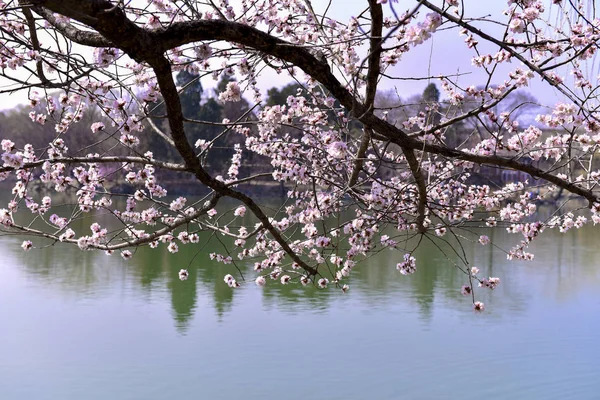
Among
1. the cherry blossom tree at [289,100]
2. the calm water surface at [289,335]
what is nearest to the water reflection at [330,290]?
the calm water surface at [289,335]

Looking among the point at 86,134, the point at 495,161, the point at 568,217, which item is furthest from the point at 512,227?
the point at 86,134

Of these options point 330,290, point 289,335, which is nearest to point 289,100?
point 289,335

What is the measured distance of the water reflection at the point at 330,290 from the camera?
8242 mm

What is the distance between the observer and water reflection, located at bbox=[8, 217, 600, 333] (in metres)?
8.24

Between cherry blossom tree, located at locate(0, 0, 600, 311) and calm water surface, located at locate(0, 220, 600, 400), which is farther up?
cherry blossom tree, located at locate(0, 0, 600, 311)

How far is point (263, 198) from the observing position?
23.1m

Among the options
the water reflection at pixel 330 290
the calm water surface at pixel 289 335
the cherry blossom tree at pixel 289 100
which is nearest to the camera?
the cherry blossom tree at pixel 289 100

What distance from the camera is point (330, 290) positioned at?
8859 millimetres

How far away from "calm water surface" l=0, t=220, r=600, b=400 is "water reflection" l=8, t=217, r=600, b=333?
1.7 inches

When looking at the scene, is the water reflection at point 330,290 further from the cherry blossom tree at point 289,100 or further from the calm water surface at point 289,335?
the cherry blossom tree at point 289,100

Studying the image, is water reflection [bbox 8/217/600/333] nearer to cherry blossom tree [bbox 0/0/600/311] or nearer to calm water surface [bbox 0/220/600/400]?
calm water surface [bbox 0/220/600/400]

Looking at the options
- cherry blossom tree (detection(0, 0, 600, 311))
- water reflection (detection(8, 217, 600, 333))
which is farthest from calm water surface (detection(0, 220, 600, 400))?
cherry blossom tree (detection(0, 0, 600, 311))

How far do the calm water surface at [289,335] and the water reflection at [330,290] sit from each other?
0.14ft

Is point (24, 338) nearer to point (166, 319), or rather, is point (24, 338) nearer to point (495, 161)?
point (166, 319)
